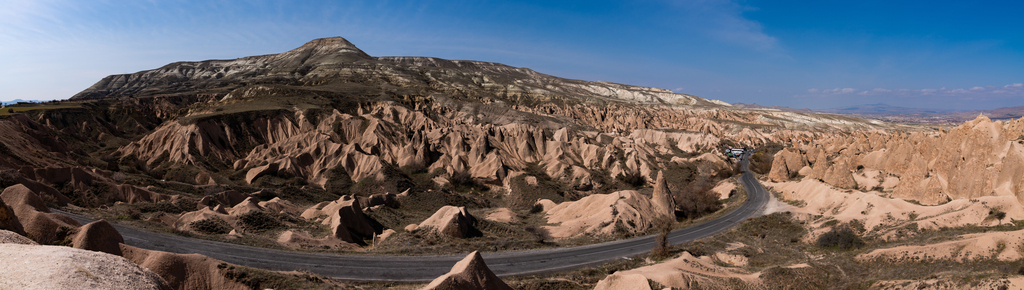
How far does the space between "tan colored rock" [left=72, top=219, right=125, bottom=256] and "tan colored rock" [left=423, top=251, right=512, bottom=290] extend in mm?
11752

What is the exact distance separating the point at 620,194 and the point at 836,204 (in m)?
21.3

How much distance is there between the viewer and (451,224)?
126 ft

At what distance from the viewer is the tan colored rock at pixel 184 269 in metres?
15.5

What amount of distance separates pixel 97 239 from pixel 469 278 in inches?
546

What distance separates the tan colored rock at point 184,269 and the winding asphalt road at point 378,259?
8.58m

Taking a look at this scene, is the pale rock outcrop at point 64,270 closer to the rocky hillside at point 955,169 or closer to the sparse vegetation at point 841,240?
the sparse vegetation at point 841,240

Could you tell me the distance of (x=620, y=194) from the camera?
4925cm

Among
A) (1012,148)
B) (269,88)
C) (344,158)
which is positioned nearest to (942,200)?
(1012,148)

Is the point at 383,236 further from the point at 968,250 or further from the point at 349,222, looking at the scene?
the point at 968,250

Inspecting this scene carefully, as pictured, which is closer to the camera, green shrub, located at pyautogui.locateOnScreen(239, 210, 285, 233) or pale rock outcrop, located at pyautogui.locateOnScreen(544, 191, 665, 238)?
green shrub, located at pyautogui.locateOnScreen(239, 210, 285, 233)

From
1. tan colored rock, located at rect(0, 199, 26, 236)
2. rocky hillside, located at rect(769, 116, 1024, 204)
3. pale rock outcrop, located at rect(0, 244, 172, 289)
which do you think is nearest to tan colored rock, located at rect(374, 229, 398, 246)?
tan colored rock, located at rect(0, 199, 26, 236)

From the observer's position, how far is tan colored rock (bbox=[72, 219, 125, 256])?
1594cm

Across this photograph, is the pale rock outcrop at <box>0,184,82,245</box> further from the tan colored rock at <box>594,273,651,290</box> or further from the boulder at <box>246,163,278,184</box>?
the boulder at <box>246,163,278,184</box>

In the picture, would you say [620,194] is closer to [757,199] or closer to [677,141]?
[757,199]
